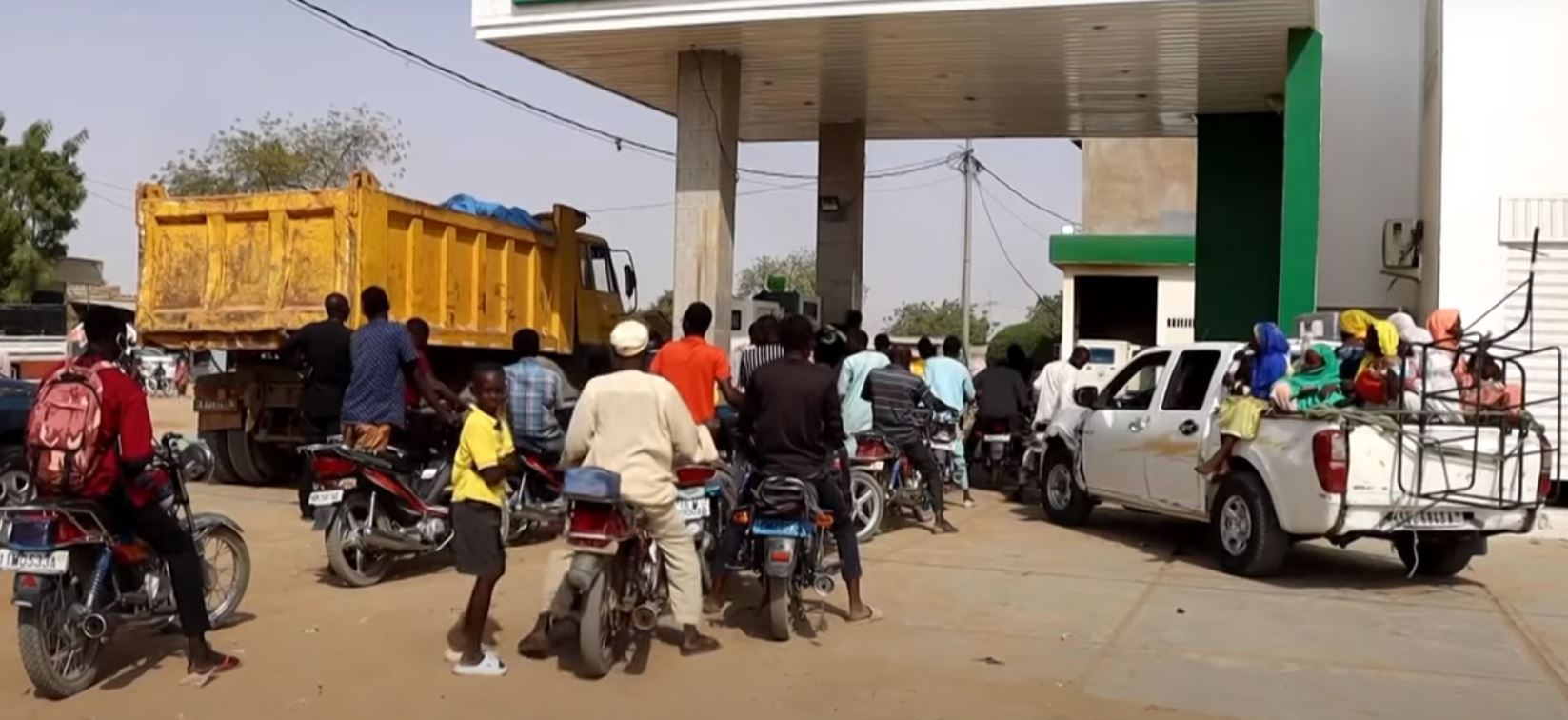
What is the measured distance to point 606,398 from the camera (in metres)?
6.66

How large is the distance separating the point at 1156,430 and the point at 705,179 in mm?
6905

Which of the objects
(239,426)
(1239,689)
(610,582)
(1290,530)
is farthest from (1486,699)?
(239,426)

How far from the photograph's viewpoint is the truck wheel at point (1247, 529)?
9.53 m

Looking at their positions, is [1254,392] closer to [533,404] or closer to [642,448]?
[533,404]

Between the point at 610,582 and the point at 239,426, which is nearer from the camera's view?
the point at 610,582

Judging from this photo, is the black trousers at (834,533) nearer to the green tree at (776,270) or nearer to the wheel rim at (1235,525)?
the wheel rim at (1235,525)

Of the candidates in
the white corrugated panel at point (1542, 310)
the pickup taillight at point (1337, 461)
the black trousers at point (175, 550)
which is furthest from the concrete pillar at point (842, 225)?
the black trousers at point (175, 550)

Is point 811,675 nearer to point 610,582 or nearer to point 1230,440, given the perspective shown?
point 610,582

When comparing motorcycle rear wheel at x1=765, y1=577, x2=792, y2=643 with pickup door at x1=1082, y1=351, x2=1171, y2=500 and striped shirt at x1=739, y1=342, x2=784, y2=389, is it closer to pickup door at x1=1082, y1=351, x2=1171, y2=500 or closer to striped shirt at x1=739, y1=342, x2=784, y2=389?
striped shirt at x1=739, y1=342, x2=784, y2=389

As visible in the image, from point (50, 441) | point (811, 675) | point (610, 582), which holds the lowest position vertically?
point (811, 675)

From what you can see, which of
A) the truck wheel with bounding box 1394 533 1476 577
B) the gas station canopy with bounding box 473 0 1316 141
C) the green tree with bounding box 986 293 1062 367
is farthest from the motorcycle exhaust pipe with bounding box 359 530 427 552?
the green tree with bounding box 986 293 1062 367

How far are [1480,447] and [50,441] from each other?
801 centimetres

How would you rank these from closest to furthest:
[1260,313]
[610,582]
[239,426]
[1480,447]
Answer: [610,582], [1480,447], [239,426], [1260,313]

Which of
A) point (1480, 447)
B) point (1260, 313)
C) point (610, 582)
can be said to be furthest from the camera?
point (1260, 313)
